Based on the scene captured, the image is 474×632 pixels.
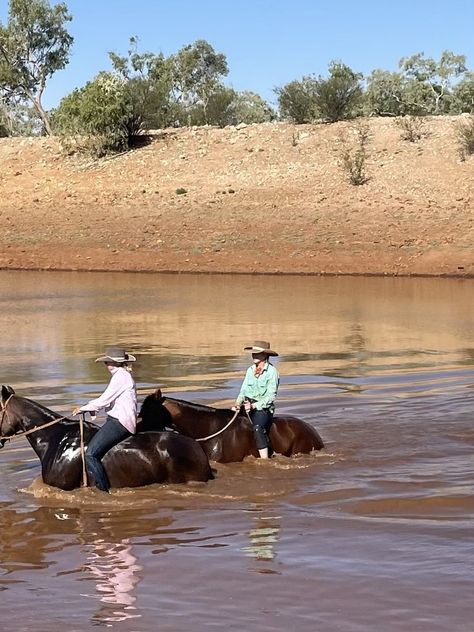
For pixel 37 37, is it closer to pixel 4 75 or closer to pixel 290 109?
pixel 4 75

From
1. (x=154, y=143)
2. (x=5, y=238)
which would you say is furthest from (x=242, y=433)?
(x=154, y=143)

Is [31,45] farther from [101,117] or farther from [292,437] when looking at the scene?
[292,437]

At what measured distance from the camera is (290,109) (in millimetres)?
56312

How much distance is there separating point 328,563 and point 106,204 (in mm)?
39763

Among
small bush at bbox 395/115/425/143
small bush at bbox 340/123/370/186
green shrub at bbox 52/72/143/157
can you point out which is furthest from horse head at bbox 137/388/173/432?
green shrub at bbox 52/72/143/157

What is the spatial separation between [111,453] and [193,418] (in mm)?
1573

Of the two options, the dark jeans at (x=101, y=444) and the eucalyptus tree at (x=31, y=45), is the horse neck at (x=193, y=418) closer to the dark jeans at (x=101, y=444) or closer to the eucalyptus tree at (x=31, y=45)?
the dark jeans at (x=101, y=444)

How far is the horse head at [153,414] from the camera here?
11.1 m

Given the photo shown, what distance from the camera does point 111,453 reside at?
402 inches

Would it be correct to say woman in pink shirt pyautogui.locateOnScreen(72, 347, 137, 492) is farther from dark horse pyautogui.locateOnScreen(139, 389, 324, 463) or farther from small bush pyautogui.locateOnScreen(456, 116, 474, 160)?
small bush pyautogui.locateOnScreen(456, 116, 474, 160)

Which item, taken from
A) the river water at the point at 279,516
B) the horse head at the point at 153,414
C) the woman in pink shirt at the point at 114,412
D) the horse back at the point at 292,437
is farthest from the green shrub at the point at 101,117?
the woman in pink shirt at the point at 114,412

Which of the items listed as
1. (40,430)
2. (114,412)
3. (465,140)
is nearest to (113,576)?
(114,412)

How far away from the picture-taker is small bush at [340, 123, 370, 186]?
45.9 m

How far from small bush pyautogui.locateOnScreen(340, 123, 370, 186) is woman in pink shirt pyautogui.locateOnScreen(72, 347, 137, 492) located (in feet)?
121
